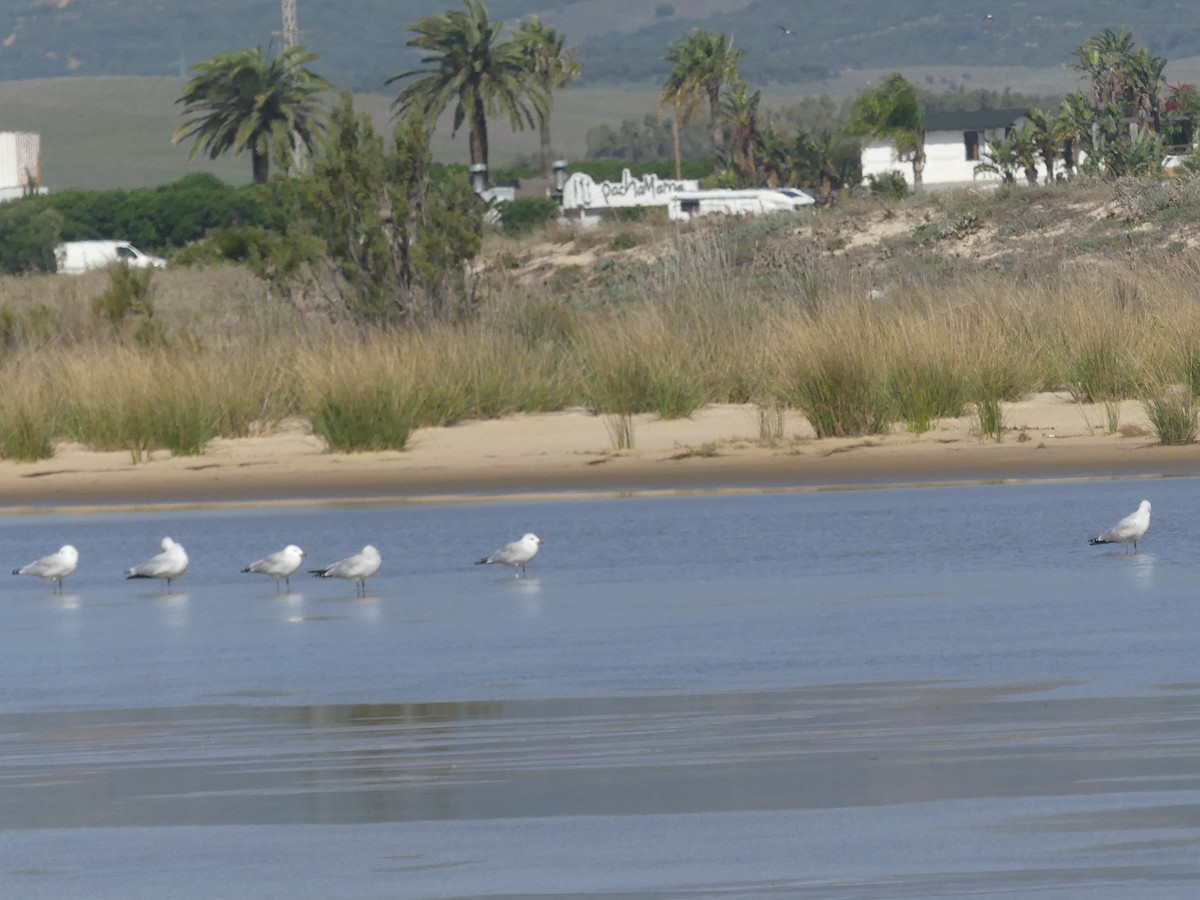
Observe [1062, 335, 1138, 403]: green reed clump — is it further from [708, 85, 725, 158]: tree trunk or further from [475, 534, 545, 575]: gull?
[708, 85, 725, 158]: tree trunk

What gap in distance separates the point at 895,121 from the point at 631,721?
298ft

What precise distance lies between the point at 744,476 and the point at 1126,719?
11391mm

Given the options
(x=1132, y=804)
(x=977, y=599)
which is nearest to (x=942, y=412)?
(x=977, y=599)

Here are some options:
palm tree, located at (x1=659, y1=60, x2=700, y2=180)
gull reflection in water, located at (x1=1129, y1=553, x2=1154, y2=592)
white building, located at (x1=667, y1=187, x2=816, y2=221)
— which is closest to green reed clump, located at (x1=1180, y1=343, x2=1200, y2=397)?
gull reflection in water, located at (x1=1129, y1=553, x2=1154, y2=592)

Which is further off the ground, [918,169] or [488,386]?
[918,169]

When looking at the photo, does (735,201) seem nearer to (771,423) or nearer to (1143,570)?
(771,423)

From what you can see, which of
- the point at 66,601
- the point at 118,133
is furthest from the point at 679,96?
the point at 66,601

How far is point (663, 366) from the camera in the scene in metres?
22.5

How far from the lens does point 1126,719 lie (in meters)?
7.95

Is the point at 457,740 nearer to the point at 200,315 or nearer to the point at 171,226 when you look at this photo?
the point at 200,315

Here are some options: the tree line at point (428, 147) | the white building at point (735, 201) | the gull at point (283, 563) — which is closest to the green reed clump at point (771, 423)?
the tree line at point (428, 147)

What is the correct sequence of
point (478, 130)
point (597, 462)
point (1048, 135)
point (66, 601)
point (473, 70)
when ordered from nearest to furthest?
point (66, 601) → point (597, 462) → point (473, 70) → point (478, 130) → point (1048, 135)

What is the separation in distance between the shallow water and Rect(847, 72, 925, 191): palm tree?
82001 millimetres

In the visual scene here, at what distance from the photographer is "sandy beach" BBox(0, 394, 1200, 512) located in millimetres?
18938
